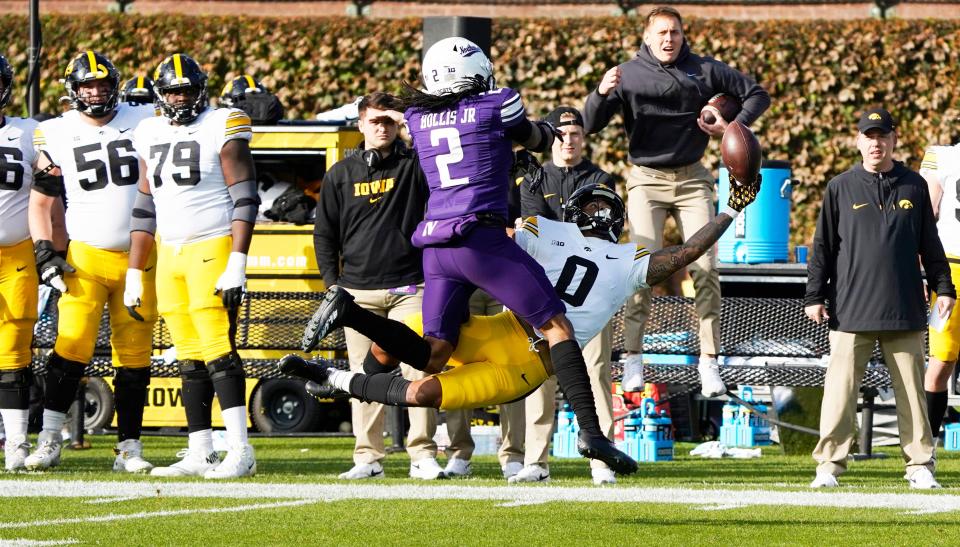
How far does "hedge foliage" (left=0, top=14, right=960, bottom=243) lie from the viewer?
56.2 ft

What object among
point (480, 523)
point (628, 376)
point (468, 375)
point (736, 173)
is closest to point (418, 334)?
point (468, 375)

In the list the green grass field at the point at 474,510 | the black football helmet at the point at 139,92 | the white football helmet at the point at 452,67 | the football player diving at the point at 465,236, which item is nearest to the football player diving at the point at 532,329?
the football player diving at the point at 465,236

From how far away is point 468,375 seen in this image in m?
7.25

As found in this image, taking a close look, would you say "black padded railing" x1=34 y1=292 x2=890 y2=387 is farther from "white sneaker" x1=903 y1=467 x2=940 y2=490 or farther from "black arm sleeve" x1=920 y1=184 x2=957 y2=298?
"white sneaker" x1=903 y1=467 x2=940 y2=490

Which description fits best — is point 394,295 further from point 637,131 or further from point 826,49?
point 826,49

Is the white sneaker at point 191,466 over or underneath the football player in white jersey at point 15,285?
underneath

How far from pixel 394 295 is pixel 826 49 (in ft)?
30.1

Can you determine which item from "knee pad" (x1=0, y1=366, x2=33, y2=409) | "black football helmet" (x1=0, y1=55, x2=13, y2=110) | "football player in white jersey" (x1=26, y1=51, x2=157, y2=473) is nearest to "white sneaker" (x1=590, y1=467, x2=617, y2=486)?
"football player in white jersey" (x1=26, y1=51, x2=157, y2=473)

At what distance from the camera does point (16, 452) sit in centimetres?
927

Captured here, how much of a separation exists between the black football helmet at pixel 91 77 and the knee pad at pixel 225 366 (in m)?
1.65

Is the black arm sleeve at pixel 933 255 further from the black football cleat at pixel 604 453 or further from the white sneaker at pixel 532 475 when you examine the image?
the black football cleat at pixel 604 453

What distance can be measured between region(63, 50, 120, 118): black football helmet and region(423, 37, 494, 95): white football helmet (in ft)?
9.02

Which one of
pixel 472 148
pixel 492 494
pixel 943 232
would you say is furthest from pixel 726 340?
pixel 472 148

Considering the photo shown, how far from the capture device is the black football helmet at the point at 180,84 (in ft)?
29.5
